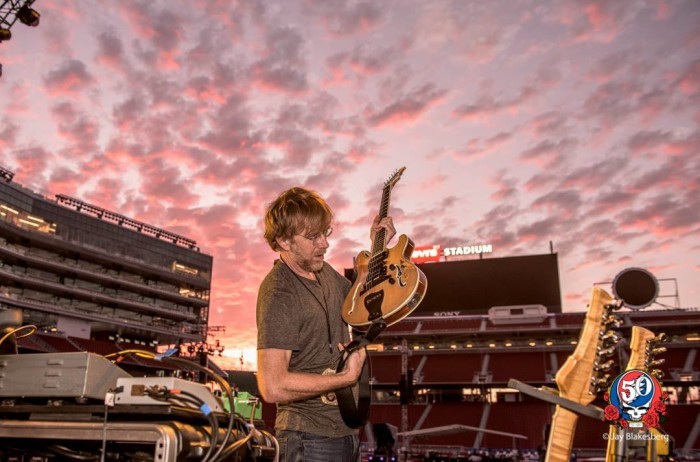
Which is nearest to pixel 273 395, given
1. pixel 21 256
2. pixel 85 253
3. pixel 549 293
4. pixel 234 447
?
pixel 234 447

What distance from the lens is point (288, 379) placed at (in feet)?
8.14

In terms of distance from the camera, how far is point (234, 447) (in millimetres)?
1928

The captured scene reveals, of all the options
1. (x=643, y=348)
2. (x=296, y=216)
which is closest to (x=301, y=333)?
(x=296, y=216)

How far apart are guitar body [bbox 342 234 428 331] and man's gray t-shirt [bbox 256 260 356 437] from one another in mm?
160

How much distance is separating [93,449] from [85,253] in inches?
2214

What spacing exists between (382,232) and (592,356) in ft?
4.86

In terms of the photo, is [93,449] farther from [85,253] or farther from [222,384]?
[85,253]

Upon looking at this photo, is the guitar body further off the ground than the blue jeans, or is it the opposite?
the guitar body

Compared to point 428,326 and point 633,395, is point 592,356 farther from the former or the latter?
point 428,326

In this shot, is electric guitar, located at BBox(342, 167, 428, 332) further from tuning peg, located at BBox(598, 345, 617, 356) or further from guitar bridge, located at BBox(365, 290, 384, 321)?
tuning peg, located at BBox(598, 345, 617, 356)

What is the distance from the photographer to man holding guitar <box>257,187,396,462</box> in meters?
2.51

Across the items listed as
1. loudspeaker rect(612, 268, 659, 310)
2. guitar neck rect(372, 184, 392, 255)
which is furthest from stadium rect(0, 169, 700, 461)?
guitar neck rect(372, 184, 392, 255)

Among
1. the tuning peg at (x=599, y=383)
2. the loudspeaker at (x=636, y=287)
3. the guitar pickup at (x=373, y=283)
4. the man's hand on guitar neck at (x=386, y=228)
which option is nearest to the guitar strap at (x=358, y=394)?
the guitar pickup at (x=373, y=283)

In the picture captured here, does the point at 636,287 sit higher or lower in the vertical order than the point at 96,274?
lower
